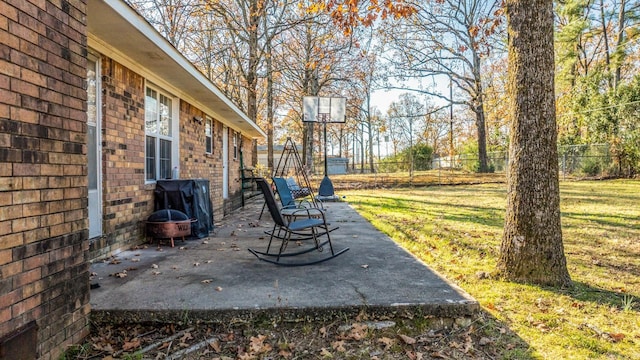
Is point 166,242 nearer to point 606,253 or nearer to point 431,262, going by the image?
point 431,262

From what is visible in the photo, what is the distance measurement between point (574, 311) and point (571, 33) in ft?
71.7

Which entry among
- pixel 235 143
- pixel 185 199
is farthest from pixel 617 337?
pixel 235 143

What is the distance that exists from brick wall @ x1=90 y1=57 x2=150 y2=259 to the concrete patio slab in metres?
0.29

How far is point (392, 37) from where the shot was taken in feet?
59.6

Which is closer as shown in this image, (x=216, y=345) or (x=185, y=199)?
(x=216, y=345)

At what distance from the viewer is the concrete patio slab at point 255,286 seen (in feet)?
8.90

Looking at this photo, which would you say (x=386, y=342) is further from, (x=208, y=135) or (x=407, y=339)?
(x=208, y=135)

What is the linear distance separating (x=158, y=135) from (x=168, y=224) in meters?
1.71

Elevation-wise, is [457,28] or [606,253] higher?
[457,28]

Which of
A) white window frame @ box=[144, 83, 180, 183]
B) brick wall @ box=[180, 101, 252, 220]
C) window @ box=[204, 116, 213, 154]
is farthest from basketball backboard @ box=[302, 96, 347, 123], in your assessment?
white window frame @ box=[144, 83, 180, 183]

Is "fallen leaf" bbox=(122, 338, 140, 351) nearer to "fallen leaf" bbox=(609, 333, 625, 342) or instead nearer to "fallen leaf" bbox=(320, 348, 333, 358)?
"fallen leaf" bbox=(320, 348, 333, 358)

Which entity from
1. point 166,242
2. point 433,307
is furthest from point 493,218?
point 166,242

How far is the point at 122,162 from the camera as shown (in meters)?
4.61

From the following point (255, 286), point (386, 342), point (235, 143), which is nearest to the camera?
point (386, 342)
